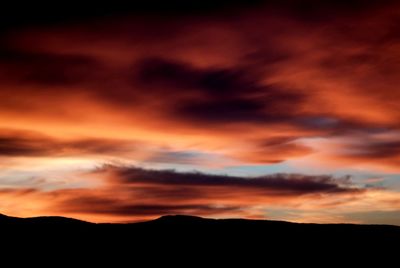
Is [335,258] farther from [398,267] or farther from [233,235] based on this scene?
[233,235]

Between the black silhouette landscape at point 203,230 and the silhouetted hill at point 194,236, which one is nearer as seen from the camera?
the silhouetted hill at point 194,236

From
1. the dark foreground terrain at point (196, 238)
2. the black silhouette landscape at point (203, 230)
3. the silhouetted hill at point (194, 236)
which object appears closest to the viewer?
the dark foreground terrain at point (196, 238)

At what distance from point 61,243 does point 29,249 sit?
12.7 feet

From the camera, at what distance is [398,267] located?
53.0m

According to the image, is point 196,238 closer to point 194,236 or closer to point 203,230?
point 194,236

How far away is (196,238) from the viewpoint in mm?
60500

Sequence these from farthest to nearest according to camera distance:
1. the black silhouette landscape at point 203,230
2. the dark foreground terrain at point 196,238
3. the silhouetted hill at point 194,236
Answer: the black silhouette landscape at point 203,230
the silhouetted hill at point 194,236
the dark foreground terrain at point 196,238

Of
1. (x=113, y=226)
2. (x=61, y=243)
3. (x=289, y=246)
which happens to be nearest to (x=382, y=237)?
(x=289, y=246)

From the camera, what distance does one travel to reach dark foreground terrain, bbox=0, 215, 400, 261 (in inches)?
2176

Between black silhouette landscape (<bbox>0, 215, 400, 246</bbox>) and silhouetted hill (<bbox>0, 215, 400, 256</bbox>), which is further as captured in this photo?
black silhouette landscape (<bbox>0, 215, 400, 246</bbox>)

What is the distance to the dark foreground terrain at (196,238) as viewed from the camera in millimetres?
55281

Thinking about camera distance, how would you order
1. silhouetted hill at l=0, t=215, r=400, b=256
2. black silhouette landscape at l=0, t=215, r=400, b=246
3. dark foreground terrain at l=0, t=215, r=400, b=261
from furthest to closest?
black silhouette landscape at l=0, t=215, r=400, b=246, silhouetted hill at l=0, t=215, r=400, b=256, dark foreground terrain at l=0, t=215, r=400, b=261

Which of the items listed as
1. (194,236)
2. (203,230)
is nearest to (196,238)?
(194,236)

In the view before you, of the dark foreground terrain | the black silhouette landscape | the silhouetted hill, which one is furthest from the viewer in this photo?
the black silhouette landscape
